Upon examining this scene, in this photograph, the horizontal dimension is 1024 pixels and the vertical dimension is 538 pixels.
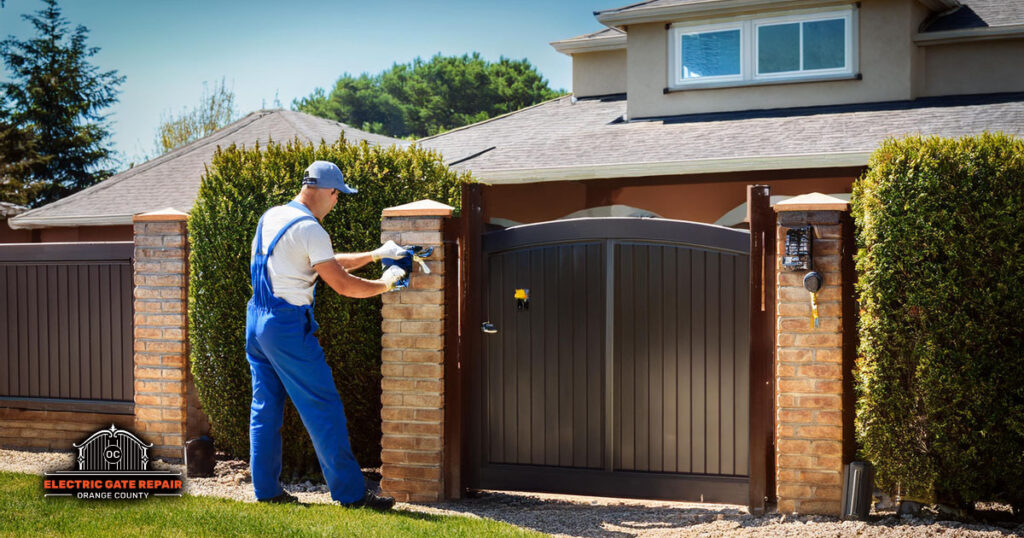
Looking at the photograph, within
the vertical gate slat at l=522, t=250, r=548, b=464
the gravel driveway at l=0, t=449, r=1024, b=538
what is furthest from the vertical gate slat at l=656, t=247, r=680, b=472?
the vertical gate slat at l=522, t=250, r=548, b=464

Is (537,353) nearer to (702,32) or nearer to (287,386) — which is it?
(287,386)

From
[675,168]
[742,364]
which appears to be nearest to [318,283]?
[742,364]

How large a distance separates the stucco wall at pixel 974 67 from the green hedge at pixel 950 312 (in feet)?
27.9

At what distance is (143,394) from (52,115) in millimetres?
27664

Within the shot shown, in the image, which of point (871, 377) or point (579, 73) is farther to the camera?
point (579, 73)

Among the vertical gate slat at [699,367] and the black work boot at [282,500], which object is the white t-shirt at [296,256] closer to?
the black work boot at [282,500]

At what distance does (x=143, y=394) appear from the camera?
7.41 meters

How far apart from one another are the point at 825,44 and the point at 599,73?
4218 millimetres

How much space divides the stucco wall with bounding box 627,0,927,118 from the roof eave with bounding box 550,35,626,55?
1.27 meters

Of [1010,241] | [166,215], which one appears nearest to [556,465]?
[1010,241]

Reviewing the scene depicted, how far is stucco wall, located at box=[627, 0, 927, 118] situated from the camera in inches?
506

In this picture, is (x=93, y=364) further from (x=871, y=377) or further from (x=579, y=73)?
(x=579, y=73)

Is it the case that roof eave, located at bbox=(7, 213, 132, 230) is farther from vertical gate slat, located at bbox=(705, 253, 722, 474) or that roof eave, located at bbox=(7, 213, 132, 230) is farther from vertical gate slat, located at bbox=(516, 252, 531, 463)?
vertical gate slat, located at bbox=(705, 253, 722, 474)

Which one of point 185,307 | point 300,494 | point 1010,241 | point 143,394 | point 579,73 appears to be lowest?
point 300,494
